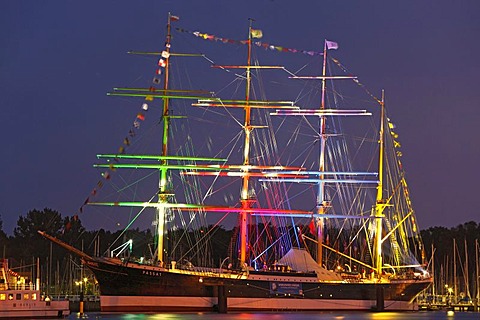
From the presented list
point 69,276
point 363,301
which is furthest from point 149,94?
point 69,276

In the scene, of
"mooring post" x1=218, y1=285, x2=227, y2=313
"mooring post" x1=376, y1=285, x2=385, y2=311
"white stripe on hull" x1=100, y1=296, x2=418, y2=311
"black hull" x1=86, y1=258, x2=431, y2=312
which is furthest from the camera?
"mooring post" x1=376, y1=285, x2=385, y2=311

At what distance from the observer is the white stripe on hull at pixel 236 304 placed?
3723 inches

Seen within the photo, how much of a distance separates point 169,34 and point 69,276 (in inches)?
2043

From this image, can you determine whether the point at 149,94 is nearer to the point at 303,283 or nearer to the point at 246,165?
the point at 246,165

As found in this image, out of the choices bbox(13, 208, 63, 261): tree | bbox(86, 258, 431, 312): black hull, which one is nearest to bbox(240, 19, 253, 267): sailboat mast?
bbox(86, 258, 431, 312): black hull

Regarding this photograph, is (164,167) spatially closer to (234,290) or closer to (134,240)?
(234,290)

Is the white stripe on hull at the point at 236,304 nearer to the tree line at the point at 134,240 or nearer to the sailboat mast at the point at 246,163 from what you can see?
the sailboat mast at the point at 246,163

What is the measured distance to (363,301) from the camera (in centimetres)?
10981

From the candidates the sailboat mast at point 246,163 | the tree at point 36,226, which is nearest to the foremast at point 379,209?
the sailboat mast at point 246,163

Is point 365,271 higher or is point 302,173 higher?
point 302,173

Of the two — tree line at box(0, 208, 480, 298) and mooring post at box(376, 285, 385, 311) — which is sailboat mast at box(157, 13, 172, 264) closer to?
mooring post at box(376, 285, 385, 311)

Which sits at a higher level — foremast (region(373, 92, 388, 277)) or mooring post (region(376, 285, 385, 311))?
foremast (region(373, 92, 388, 277))

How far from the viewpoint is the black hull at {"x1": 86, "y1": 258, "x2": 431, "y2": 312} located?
94438 mm

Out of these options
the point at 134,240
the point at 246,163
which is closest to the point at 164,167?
the point at 246,163
